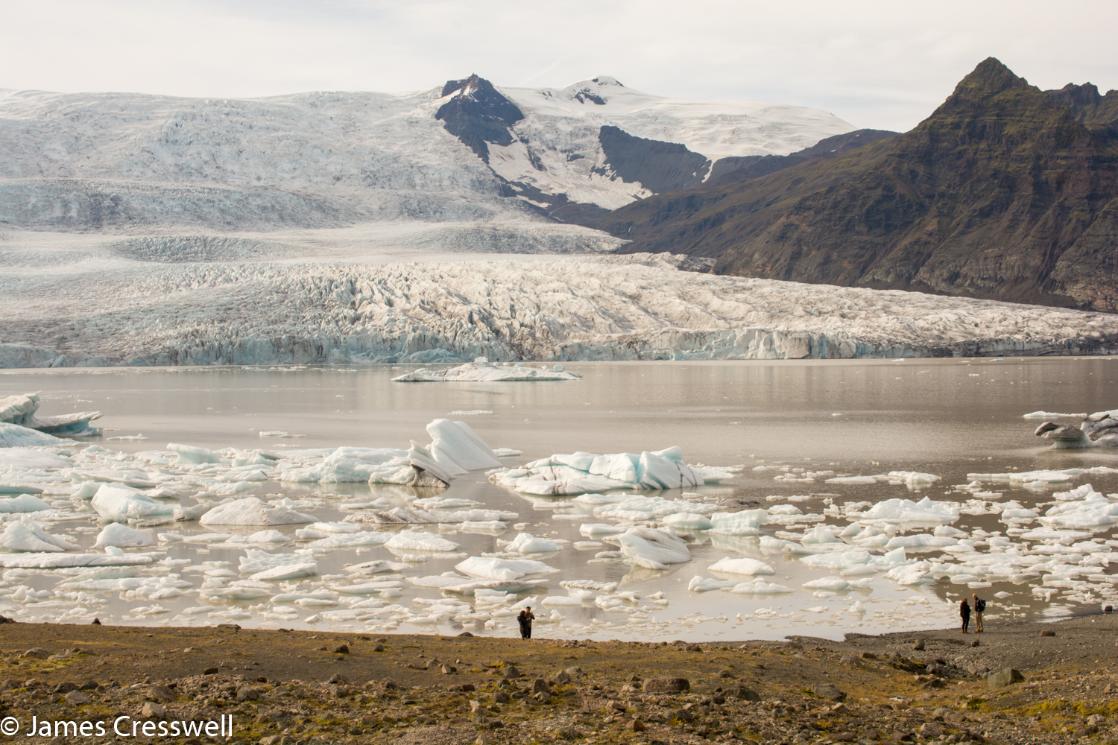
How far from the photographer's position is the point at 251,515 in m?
15.7

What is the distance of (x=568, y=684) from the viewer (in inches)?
277

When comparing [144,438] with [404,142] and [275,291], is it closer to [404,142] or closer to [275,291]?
[275,291]

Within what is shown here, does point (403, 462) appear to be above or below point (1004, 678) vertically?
below

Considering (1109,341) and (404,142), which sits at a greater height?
(404,142)

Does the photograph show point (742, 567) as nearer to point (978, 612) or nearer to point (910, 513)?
point (978, 612)

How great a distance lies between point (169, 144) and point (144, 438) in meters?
90.3

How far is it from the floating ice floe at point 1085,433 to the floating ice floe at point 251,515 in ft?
57.0

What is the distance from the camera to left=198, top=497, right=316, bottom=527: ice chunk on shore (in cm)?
1558

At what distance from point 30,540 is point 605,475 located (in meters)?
9.66

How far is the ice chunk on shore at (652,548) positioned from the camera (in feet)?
42.3

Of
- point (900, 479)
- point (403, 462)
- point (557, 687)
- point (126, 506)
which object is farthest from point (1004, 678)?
point (403, 462)

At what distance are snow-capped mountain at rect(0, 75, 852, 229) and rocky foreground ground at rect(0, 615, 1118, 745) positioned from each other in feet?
292

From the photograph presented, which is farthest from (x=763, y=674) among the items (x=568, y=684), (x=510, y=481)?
(x=510, y=481)

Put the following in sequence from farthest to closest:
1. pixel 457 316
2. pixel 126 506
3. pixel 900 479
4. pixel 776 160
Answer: pixel 776 160 < pixel 457 316 < pixel 900 479 < pixel 126 506
